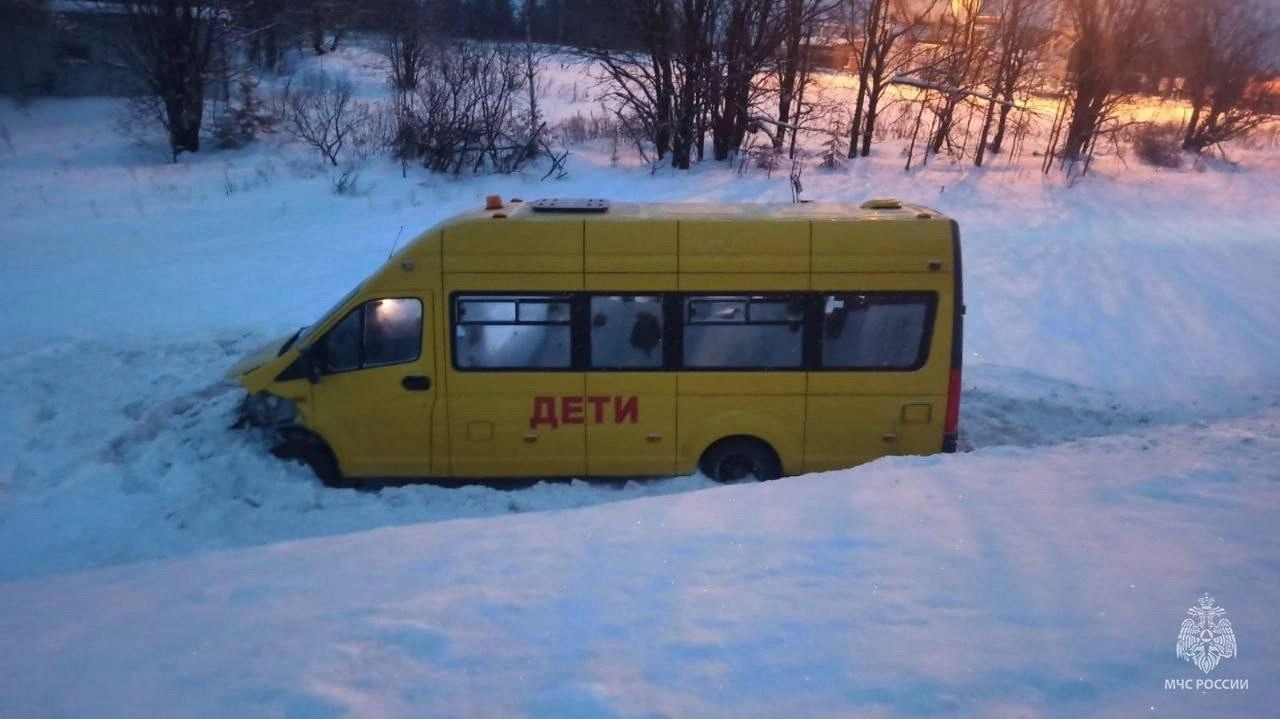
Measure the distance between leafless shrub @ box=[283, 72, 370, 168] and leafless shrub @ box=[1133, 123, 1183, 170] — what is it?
17.9 metres

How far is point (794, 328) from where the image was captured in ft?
25.2

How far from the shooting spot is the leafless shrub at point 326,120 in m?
20.0

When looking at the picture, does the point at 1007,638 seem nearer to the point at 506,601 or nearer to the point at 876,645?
the point at 876,645

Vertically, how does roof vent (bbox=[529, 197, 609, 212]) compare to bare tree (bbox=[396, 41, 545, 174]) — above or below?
below

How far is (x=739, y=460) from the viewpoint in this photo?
A: 805cm

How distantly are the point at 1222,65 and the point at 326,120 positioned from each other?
2338 centimetres

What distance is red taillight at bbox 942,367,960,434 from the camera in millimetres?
7758

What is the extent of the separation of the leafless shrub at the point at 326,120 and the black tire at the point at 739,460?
1404 cm

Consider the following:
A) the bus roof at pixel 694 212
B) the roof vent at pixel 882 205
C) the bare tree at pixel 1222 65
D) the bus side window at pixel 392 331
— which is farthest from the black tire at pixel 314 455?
the bare tree at pixel 1222 65

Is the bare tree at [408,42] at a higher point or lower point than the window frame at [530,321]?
higher

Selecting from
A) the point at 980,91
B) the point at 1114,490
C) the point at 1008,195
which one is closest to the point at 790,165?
the point at 1008,195

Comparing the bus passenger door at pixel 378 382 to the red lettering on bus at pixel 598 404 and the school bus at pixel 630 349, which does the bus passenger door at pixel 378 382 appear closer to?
the school bus at pixel 630 349
